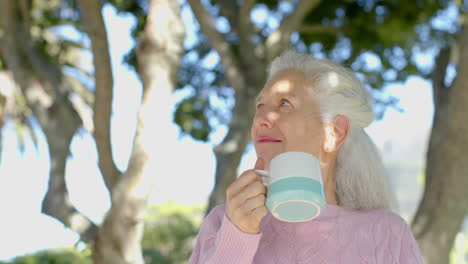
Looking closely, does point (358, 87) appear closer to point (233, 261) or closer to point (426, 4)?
point (233, 261)

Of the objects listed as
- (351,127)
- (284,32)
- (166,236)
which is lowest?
(166,236)

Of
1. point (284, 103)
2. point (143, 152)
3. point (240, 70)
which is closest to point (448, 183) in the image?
point (240, 70)

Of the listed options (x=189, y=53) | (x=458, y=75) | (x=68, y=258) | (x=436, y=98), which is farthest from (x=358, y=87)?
(x=68, y=258)

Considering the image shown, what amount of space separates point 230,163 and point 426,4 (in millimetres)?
3426

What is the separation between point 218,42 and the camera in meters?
5.38

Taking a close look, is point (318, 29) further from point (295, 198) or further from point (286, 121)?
point (295, 198)

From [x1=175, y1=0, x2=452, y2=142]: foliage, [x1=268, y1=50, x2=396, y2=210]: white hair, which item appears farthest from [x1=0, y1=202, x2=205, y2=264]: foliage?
[x1=268, y1=50, x2=396, y2=210]: white hair

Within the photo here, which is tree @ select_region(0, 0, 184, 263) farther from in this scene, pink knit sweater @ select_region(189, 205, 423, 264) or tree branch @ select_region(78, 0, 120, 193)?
pink knit sweater @ select_region(189, 205, 423, 264)

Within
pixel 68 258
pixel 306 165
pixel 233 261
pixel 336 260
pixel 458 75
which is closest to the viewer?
pixel 306 165

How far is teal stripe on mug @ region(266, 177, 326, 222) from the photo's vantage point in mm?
1585

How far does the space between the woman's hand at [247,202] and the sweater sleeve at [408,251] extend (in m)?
0.59

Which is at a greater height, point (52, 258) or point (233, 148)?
point (233, 148)

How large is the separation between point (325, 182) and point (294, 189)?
629 mm

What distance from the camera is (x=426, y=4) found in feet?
22.2
